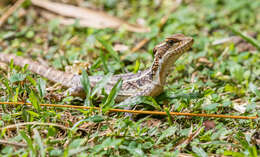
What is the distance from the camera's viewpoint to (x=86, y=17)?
793cm

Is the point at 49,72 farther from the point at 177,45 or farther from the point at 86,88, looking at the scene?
the point at 177,45

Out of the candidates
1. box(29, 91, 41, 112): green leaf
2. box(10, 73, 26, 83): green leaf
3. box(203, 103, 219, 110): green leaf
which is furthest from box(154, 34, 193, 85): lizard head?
box(10, 73, 26, 83): green leaf

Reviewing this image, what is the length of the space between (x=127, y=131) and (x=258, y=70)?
10.5ft

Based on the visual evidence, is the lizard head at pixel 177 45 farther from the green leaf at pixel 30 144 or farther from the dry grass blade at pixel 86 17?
the dry grass blade at pixel 86 17

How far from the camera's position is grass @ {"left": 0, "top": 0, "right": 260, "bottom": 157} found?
12.3ft

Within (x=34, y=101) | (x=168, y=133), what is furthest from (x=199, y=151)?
(x=34, y=101)

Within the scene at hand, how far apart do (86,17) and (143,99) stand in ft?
14.0

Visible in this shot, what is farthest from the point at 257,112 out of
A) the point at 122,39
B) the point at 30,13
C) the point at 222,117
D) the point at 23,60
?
the point at 30,13

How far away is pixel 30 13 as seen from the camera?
327 inches

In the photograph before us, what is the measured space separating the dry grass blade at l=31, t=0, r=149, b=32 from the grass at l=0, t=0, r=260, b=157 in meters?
0.23

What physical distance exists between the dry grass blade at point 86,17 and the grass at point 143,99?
0.77ft

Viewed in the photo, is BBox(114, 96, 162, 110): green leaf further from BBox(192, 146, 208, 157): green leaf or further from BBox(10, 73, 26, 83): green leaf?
BBox(10, 73, 26, 83): green leaf

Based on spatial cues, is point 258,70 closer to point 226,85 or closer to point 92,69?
point 226,85

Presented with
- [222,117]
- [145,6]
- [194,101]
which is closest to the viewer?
[222,117]
